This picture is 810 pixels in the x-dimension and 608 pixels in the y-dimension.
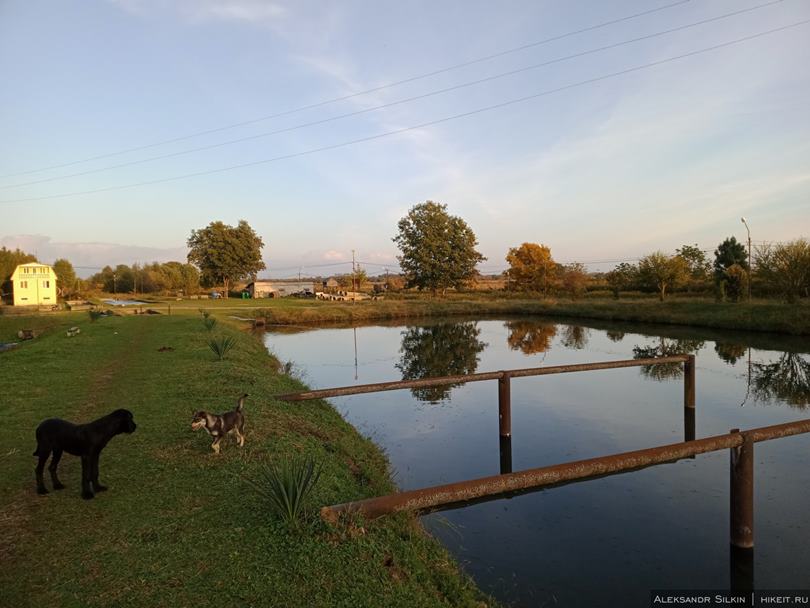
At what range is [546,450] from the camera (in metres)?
9.09

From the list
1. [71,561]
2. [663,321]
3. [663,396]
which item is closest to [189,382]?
[71,561]

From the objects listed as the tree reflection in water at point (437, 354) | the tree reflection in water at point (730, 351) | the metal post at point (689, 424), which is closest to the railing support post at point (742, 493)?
the metal post at point (689, 424)

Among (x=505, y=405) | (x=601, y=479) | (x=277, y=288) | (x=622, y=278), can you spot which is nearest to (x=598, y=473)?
(x=601, y=479)

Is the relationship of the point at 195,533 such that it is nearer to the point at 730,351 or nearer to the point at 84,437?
the point at 84,437

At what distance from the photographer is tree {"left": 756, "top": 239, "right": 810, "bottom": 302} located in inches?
1111

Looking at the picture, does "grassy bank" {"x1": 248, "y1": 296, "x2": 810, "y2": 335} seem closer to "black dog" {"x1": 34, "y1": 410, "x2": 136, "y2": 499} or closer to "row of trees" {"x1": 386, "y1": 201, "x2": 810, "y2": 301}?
"row of trees" {"x1": 386, "y1": 201, "x2": 810, "y2": 301}

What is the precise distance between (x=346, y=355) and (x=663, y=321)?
23.5m

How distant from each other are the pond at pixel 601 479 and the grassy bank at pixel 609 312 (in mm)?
7006

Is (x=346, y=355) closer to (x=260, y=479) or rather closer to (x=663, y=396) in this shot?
(x=663, y=396)

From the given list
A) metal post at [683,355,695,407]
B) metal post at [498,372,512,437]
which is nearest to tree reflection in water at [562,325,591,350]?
metal post at [683,355,695,407]

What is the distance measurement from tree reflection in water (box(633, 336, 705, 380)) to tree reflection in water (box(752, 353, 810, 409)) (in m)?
2.30

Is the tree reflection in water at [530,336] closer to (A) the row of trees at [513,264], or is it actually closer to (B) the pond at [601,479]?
(B) the pond at [601,479]

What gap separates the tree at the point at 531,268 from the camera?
207ft

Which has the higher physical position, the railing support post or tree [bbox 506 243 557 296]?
tree [bbox 506 243 557 296]
